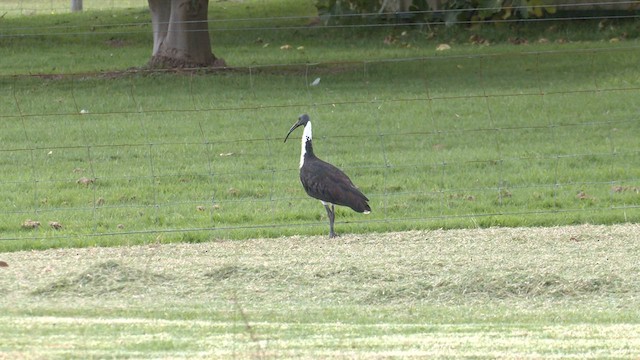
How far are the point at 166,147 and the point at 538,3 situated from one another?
1039 centimetres

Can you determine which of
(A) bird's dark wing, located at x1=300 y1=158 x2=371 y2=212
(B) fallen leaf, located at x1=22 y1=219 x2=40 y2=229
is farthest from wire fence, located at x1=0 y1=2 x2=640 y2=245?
(A) bird's dark wing, located at x1=300 y1=158 x2=371 y2=212

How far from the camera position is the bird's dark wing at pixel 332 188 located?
44.5 feet

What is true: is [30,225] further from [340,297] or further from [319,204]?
[340,297]

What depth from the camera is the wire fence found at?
1514 centimetres

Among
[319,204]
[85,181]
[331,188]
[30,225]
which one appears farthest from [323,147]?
[30,225]

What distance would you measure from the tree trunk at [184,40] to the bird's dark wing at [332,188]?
11.9 meters

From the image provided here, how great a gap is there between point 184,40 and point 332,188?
1235 centimetres

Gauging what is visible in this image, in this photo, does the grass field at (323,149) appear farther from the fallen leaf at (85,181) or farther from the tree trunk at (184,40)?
the tree trunk at (184,40)

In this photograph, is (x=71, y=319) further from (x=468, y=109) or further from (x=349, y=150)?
(x=468, y=109)

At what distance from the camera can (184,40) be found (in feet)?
83.0

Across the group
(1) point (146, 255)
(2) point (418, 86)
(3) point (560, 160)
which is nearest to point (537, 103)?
(2) point (418, 86)

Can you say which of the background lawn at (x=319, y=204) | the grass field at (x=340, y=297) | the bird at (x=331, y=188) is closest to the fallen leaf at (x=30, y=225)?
the background lawn at (x=319, y=204)

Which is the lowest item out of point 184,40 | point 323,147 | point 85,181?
point 323,147

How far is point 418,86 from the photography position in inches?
924
